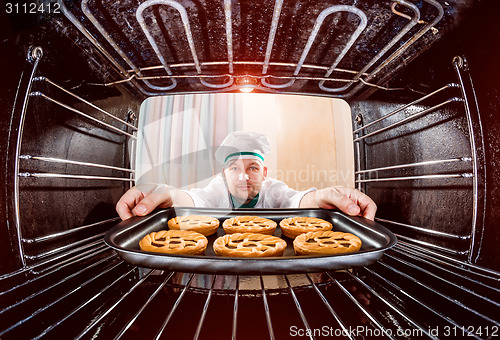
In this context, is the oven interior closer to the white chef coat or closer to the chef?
the chef

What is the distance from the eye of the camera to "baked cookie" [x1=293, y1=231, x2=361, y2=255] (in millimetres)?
982

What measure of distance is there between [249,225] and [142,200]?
1.77 feet

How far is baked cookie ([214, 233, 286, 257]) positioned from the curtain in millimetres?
611

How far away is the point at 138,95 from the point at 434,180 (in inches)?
53.2

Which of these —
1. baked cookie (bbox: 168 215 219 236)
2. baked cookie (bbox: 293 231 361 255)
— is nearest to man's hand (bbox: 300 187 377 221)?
baked cookie (bbox: 293 231 361 255)

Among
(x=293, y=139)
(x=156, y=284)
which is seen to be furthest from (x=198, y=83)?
(x=293, y=139)

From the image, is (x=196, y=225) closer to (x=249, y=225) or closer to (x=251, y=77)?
(x=249, y=225)

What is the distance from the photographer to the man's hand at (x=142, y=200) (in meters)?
1.19

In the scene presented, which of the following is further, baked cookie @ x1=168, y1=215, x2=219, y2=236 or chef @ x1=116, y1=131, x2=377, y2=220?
chef @ x1=116, y1=131, x2=377, y2=220

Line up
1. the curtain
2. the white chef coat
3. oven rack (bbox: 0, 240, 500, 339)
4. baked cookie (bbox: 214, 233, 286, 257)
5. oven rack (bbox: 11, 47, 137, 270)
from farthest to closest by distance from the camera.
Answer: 1. the white chef coat
2. the curtain
3. baked cookie (bbox: 214, 233, 286, 257)
4. oven rack (bbox: 11, 47, 137, 270)
5. oven rack (bbox: 0, 240, 500, 339)

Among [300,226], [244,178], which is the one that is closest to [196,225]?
[300,226]

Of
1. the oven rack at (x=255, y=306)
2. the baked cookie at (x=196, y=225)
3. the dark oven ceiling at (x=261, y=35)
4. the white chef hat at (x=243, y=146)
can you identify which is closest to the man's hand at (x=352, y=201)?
the oven rack at (x=255, y=306)

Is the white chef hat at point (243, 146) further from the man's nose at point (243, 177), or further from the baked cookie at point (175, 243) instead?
the baked cookie at point (175, 243)

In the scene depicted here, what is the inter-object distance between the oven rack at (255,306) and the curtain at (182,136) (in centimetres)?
70
